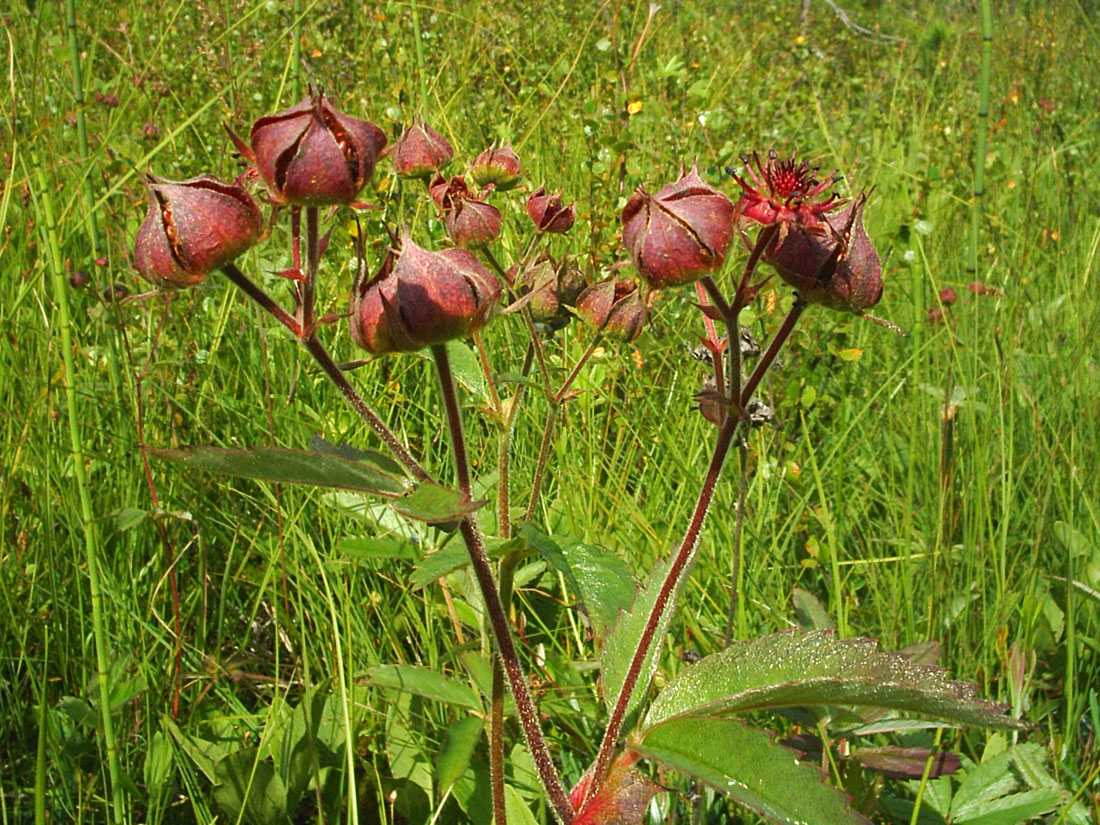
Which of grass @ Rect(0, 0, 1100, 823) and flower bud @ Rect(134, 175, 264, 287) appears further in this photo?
grass @ Rect(0, 0, 1100, 823)

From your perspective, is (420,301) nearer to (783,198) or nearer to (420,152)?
(783,198)

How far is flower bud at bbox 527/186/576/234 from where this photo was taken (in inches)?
63.3

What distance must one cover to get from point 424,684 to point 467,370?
1.76 feet

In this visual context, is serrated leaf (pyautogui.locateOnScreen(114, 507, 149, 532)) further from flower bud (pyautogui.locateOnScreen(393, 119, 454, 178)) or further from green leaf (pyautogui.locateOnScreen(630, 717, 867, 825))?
green leaf (pyautogui.locateOnScreen(630, 717, 867, 825))

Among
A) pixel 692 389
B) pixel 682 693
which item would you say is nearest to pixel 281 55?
pixel 692 389

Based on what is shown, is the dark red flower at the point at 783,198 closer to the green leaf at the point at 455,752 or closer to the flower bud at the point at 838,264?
the flower bud at the point at 838,264

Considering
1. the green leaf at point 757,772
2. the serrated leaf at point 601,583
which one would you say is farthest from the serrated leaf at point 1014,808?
the serrated leaf at point 601,583

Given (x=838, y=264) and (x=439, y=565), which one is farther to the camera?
(x=439, y=565)

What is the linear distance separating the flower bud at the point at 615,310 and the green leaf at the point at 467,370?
0.23 meters

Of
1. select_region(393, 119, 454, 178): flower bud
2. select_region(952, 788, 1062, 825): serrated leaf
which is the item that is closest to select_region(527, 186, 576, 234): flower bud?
select_region(393, 119, 454, 178): flower bud

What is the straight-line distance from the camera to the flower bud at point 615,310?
1.53 m

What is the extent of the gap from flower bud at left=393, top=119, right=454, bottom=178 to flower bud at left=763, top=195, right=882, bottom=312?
755 mm

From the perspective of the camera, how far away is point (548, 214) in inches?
63.9

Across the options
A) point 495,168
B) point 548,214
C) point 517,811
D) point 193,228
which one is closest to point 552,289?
point 548,214
